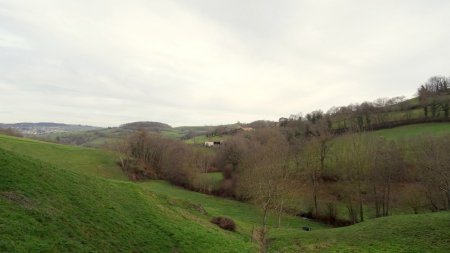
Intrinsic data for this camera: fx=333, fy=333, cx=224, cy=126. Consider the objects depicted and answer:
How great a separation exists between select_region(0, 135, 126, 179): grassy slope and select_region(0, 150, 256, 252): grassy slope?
50761 mm

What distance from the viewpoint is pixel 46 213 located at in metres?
17.0

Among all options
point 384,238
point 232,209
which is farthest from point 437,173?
point 232,209

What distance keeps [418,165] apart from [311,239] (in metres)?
36.9

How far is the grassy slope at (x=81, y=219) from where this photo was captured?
1518 cm

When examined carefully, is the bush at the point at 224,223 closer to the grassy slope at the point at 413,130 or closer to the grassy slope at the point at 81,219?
the grassy slope at the point at 81,219

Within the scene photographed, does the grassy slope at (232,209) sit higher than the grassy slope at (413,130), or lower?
lower

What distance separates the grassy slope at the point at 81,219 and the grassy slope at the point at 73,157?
1998 inches

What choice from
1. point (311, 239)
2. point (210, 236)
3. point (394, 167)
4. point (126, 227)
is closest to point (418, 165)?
point (394, 167)

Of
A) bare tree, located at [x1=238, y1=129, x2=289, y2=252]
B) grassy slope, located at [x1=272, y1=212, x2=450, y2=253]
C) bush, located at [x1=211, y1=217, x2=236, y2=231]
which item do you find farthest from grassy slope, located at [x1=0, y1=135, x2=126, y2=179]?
grassy slope, located at [x1=272, y1=212, x2=450, y2=253]

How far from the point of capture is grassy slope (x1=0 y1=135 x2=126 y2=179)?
73625 mm

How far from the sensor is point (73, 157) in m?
80.6

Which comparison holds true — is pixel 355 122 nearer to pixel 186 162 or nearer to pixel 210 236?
pixel 186 162

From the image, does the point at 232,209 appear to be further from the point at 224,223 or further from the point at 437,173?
the point at 437,173

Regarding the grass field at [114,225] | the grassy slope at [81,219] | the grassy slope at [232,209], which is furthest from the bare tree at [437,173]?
the grassy slope at [81,219]
